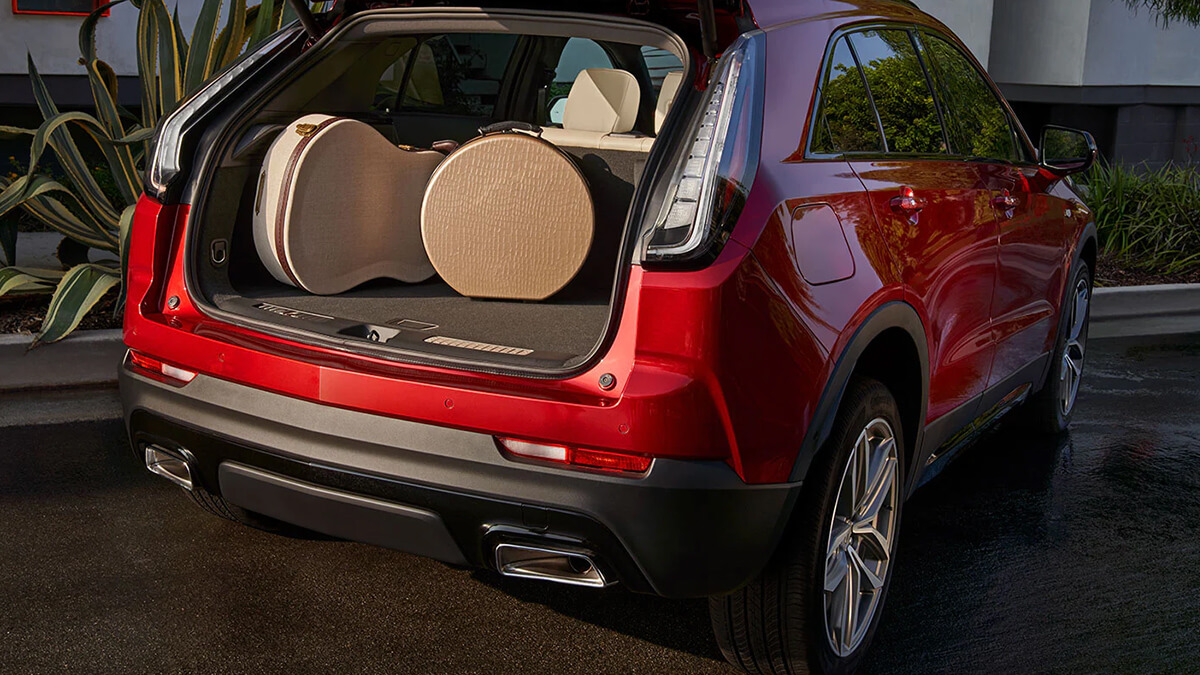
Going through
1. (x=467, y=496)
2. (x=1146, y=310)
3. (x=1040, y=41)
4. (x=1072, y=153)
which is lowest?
(x=1146, y=310)

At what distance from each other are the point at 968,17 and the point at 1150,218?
4650mm

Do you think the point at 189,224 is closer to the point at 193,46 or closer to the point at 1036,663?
the point at 1036,663

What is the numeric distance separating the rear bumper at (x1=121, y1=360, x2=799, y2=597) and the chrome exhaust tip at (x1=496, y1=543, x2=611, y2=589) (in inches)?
1.5

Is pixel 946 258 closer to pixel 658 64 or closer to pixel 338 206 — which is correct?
pixel 658 64

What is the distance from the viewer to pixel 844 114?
3074 millimetres

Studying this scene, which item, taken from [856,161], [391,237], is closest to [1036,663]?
[856,161]

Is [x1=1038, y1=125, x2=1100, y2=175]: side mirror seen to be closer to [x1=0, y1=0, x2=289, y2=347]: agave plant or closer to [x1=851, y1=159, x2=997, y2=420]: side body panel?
[x1=851, y1=159, x2=997, y2=420]: side body panel

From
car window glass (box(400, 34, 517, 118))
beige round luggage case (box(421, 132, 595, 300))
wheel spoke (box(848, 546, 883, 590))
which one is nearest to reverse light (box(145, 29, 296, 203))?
beige round luggage case (box(421, 132, 595, 300))

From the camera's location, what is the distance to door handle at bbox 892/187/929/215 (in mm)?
3080

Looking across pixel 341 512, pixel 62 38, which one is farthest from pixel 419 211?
pixel 62 38

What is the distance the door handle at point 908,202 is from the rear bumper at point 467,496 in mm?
917

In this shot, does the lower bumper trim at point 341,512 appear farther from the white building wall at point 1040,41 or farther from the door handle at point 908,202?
the white building wall at point 1040,41

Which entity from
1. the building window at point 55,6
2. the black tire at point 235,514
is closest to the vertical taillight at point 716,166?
the black tire at point 235,514

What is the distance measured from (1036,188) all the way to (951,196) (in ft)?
3.53
